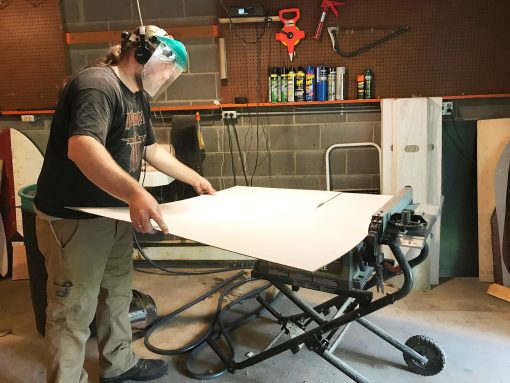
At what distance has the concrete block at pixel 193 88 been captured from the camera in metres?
2.95

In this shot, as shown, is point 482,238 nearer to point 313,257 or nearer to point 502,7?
point 502,7

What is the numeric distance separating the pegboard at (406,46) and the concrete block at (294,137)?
37 cm

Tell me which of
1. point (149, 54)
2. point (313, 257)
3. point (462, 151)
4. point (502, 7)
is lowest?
point (313, 257)

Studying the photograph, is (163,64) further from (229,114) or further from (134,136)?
(229,114)

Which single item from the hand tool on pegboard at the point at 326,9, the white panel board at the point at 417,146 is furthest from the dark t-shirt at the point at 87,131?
the white panel board at the point at 417,146

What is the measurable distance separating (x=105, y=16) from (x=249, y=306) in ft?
7.43

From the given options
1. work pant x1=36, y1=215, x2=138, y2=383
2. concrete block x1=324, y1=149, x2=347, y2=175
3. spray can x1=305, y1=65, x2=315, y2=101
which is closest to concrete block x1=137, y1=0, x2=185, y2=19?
spray can x1=305, y1=65, x2=315, y2=101

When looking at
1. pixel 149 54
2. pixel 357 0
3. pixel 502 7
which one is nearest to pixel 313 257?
pixel 149 54

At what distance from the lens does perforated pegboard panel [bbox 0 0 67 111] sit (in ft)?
9.73

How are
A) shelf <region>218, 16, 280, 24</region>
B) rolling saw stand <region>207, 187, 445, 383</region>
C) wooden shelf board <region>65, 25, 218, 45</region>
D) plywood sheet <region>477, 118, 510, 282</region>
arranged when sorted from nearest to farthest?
rolling saw stand <region>207, 187, 445, 383</region> < plywood sheet <region>477, 118, 510, 282</region> < shelf <region>218, 16, 280, 24</region> < wooden shelf board <region>65, 25, 218, 45</region>

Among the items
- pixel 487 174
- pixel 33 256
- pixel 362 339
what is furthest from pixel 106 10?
pixel 487 174

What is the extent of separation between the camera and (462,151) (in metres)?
2.76

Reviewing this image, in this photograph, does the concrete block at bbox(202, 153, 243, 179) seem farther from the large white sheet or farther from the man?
the man

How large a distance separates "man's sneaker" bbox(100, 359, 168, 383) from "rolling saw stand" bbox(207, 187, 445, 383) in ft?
0.86
